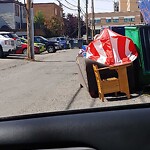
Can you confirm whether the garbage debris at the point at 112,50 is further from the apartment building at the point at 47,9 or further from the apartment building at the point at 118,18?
the apartment building at the point at 118,18

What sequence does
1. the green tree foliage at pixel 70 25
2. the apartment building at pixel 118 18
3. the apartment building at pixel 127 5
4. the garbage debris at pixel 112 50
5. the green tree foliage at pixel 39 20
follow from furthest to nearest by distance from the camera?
1. the apartment building at pixel 127 5
2. the apartment building at pixel 118 18
3. the green tree foliage at pixel 70 25
4. the green tree foliage at pixel 39 20
5. the garbage debris at pixel 112 50

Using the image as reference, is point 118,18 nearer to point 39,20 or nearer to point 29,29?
point 39,20

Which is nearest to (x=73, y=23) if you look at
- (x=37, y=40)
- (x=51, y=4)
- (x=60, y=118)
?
(x=51, y=4)

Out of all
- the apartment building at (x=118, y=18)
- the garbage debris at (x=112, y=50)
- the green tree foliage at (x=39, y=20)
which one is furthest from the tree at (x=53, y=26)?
the garbage debris at (x=112, y=50)

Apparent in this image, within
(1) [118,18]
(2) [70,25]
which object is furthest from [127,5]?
(2) [70,25]

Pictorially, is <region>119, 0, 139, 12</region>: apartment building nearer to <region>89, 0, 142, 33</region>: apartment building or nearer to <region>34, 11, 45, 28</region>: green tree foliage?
<region>89, 0, 142, 33</region>: apartment building

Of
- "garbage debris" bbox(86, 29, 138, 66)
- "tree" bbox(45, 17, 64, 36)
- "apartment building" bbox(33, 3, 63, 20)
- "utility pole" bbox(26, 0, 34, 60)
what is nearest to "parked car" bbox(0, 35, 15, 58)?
"utility pole" bbox(26, 0, 34, 60)

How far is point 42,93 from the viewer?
1189cm

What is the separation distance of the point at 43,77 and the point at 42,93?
14.5 feet

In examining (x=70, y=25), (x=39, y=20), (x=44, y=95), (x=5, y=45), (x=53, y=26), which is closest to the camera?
(x=44, y=95)

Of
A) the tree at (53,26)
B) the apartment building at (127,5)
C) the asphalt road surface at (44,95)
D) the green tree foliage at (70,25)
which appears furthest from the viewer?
the apartment building at (127,5)

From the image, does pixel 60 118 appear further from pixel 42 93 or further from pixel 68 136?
Answer: pixel 42 93

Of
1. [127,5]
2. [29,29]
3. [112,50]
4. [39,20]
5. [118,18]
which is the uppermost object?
[127,5]

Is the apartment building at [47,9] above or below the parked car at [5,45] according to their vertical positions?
above
